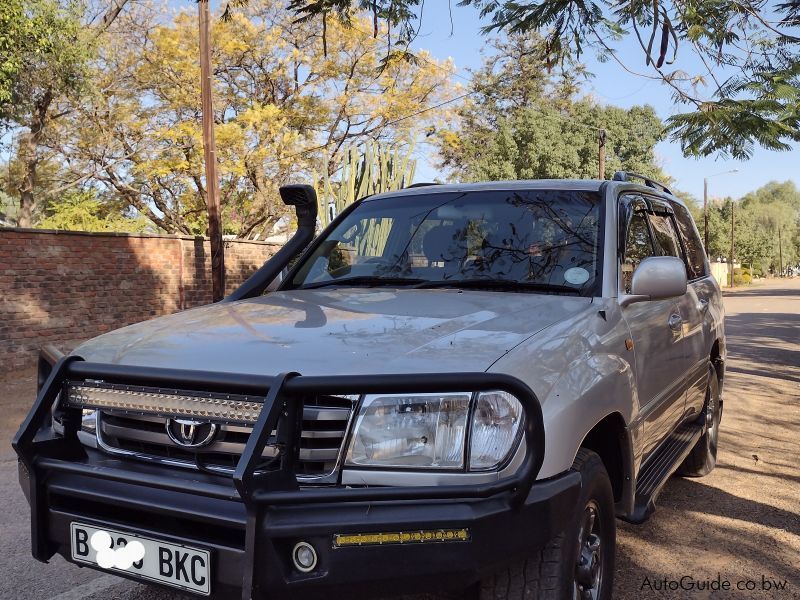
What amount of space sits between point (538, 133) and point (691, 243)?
26757 mm

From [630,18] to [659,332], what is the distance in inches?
134

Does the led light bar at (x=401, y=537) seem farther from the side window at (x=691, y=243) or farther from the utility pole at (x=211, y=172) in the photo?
the utility pole at (x=211, y=172)

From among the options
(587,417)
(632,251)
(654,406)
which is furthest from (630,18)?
(587,417)

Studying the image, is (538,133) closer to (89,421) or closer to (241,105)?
(241,105)

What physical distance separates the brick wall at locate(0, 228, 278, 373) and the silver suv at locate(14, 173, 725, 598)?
7.83 meters

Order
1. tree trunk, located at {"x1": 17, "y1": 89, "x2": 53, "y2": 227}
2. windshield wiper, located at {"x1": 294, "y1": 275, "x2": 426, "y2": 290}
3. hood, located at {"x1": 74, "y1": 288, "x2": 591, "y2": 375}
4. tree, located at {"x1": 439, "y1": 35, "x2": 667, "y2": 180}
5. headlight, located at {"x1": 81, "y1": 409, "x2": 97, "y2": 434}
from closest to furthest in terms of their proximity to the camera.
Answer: hood, located at {"x1": 74, "y1": 288, "x2": 591, "y2": 375} → headlight, located at {"x1": 81, "y1": 409, "x2": 97, "y2": 434} → windshield wiper, located at {"x1": 294, "y1": 275, "x2": 426, "y2": 290} → tree trunk, located at {"x1": 17, "y1": 89, "x2": 53, "y2": 227} → tree, located at {"x1": 439, "y1": 35, "x2": 667, "y2": 180}

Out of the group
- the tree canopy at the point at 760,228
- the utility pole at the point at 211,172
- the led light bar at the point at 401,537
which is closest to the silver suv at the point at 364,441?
the led light bar at the point at 401,537

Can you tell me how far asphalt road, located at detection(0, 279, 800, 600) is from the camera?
3100 millimetres

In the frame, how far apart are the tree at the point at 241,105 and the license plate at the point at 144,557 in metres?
19.9

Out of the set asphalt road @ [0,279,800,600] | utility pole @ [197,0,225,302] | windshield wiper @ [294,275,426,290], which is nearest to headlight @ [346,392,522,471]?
windshield wiper @ [294,275,426,290]

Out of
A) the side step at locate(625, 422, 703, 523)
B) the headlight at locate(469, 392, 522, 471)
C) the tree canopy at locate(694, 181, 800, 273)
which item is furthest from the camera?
the tree canopy at locate(694, 181, 800, 273)

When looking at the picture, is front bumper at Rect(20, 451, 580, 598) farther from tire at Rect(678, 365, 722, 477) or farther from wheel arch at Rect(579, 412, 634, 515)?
tire at Rect(678, 365, 722, 477)

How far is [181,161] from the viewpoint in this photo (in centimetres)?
2202

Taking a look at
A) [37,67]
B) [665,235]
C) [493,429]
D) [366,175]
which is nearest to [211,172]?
[366,175]
